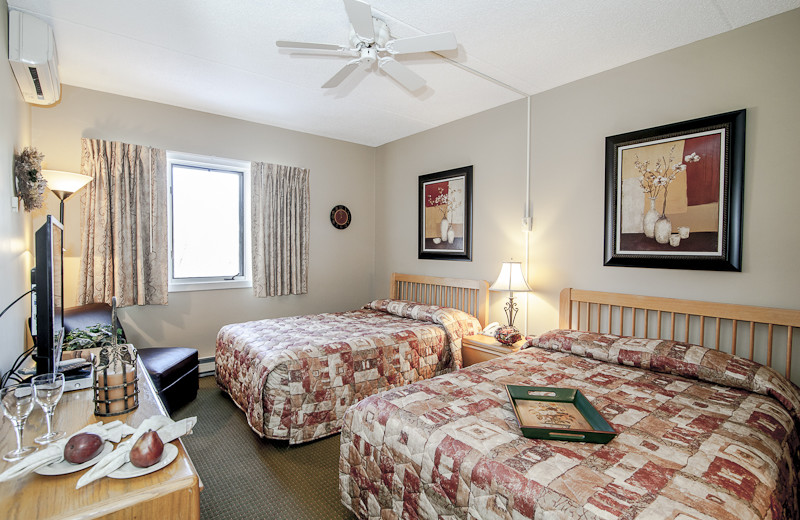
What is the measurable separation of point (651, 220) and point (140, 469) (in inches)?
119

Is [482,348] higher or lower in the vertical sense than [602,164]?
lower

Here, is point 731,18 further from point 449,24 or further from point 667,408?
point 667,408

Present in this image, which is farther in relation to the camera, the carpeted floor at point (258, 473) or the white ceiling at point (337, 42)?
the white ceiling at point (337, 42)

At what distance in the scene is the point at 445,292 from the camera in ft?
13.6

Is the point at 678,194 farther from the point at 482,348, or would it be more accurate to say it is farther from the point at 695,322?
the point at 482,348

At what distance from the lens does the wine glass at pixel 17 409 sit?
1.08 m

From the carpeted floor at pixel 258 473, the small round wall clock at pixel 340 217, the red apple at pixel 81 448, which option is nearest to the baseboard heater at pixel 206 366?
the carpeted floor at pixel 258 473

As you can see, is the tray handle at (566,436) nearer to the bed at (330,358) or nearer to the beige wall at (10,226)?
the bed at (330,358)

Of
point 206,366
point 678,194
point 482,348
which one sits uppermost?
point 678,194

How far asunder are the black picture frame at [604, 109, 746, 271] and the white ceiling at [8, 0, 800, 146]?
609mm

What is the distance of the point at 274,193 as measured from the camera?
13.9 feet

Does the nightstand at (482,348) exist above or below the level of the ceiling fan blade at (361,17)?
below

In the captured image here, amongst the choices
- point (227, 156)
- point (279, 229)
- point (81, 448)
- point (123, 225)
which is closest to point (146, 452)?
point (81, 448)

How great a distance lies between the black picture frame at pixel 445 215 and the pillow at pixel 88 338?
2.98 metres
